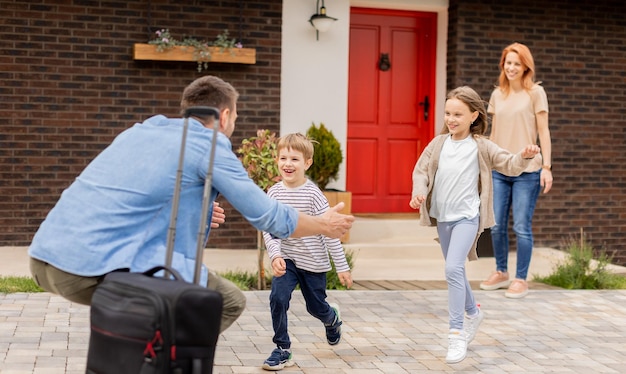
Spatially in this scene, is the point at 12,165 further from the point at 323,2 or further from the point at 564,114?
the point at 564,114

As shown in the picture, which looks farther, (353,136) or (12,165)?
(353,136)

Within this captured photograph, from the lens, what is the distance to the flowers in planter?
1041 centimetres

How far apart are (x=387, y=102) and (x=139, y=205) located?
8176mm

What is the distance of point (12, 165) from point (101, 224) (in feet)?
22.2

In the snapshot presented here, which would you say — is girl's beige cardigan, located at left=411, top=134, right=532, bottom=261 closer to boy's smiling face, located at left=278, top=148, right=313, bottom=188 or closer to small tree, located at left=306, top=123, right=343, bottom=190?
boy's smiling face, located at left=278, top=148, right=313, bottom=188

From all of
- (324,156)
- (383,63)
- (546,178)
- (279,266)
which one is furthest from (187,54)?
(279,266)

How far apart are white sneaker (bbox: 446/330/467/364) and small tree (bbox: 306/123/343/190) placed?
193 inches

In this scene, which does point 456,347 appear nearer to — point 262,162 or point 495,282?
point 262,162

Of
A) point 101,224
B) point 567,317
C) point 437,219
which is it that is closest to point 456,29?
point 567,317

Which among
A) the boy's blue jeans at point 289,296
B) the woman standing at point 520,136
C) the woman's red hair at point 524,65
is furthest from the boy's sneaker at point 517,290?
the boy's blue jeans at point 289,296

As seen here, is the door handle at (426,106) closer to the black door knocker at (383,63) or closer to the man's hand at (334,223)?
the black door knocker at (383,63)

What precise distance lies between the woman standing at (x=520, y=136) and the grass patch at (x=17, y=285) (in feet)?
12.8

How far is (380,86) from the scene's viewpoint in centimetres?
1199

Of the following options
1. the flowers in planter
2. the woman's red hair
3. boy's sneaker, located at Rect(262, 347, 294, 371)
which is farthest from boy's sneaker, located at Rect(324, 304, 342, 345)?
the flowers in planter
